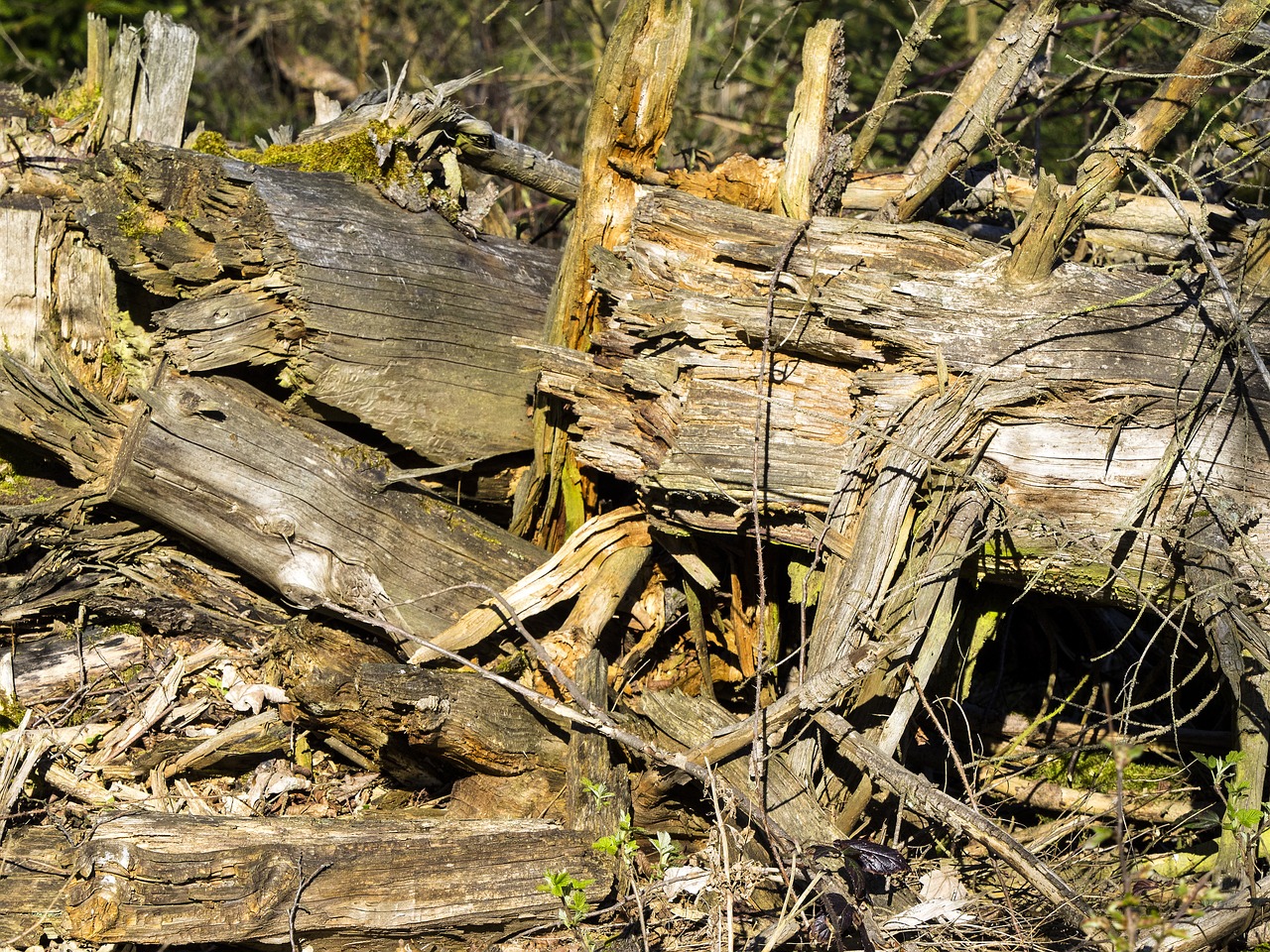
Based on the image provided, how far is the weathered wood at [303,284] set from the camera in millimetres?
3664

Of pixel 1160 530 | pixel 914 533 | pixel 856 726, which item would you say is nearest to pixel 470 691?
pixel 856 726

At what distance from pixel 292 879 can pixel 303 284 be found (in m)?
2.01

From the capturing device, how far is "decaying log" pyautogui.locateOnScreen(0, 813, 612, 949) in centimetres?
268

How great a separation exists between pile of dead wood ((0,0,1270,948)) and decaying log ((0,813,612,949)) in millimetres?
13

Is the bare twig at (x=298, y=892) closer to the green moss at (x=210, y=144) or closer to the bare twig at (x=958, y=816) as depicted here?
the bare twig at (x=958, y=816)

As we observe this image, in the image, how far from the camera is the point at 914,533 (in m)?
3.18

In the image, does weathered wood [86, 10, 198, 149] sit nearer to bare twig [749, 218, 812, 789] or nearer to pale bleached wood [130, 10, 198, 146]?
pale bleached wood [130, 10, 198, 146]

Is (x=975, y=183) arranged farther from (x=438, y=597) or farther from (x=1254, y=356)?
(x=438, y=597)

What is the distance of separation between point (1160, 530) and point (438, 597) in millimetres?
2486

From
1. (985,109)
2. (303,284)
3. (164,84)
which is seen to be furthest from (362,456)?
(985,109)

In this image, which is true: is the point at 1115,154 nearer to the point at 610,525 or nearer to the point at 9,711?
the point at 610,525

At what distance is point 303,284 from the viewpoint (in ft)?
11.8

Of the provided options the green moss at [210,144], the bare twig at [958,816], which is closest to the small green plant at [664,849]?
the bare twig at [958,816]

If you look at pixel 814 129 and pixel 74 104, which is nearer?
pixel 814 129
